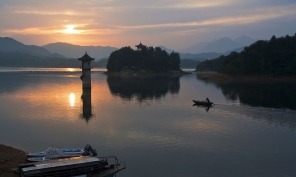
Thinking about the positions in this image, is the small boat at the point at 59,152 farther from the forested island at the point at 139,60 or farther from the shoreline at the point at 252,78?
the forested island at the point at 139,60

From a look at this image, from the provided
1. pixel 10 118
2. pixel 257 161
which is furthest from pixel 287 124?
pixel 10 118

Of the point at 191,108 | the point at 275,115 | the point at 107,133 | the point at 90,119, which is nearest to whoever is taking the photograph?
the point at 107,133

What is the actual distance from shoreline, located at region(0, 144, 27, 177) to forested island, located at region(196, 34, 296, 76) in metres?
70.6

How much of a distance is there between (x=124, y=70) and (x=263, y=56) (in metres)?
48.8

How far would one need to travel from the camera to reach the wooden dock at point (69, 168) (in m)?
13.0

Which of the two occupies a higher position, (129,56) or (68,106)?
(129,56)

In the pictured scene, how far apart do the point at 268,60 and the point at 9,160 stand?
241ft

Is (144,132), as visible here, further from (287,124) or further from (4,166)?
(287,124)

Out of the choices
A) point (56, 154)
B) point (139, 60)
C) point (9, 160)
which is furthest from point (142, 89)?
point (139, 60)

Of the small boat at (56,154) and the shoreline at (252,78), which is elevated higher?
the shoreline at (252,78)

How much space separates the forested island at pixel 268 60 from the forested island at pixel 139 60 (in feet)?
106

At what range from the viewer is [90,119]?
97.1 feet

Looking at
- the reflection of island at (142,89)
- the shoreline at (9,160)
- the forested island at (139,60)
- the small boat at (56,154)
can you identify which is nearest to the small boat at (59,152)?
the small boat at (56,154)

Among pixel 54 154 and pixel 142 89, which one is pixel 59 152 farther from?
pixel 142 89
